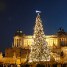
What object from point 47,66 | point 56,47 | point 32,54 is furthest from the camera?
point 56,47

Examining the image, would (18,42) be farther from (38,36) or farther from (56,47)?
(38,36)

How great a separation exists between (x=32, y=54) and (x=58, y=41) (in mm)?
20913

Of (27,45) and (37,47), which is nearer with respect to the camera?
(37,47)

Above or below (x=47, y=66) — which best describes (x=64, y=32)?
above

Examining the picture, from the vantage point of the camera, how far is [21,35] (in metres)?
88.5

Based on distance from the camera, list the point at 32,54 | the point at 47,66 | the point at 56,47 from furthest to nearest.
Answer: the point at 56,47
the point at 32,54
the point at 47,66

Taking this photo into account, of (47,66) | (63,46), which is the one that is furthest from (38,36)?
(47,66)

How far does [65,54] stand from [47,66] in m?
35.0

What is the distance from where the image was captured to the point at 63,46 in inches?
3346

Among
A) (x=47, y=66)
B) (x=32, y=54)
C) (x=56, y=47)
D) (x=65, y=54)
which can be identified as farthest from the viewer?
(x=56, y=47)

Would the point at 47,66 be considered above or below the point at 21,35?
below

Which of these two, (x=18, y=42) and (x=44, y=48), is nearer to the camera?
(x=44, y=48)

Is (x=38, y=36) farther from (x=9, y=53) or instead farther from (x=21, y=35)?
(x=21, y=35)

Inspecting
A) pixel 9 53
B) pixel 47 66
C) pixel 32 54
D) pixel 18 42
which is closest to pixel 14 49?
pixel 9 53
